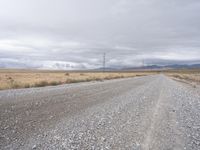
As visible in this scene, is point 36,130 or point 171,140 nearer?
point 171,140

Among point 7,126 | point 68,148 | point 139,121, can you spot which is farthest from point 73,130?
point 139,121

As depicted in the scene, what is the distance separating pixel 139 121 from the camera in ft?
35.5

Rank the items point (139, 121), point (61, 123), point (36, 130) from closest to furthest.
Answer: point (36, 130) < point (61, 123) < point (139, 121)

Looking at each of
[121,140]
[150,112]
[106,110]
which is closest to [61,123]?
[121,140]

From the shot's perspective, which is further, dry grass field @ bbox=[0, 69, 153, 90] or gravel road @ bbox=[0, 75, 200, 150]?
dry grass field @ bbox=[0, 69, 153, 90]

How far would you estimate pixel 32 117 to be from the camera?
1096 centimetres

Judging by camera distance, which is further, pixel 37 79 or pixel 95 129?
pixel 37 79

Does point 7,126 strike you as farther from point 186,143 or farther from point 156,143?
point 186,143

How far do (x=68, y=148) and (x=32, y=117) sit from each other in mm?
4346

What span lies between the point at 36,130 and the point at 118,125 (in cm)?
303

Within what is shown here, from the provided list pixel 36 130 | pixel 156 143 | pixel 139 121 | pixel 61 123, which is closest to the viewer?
pixel 156 143

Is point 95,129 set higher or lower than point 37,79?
higher

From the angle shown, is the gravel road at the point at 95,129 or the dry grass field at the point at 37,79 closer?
the gravel road at the point at 95,129

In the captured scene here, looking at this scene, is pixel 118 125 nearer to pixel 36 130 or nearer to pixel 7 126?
pixel 36 130
